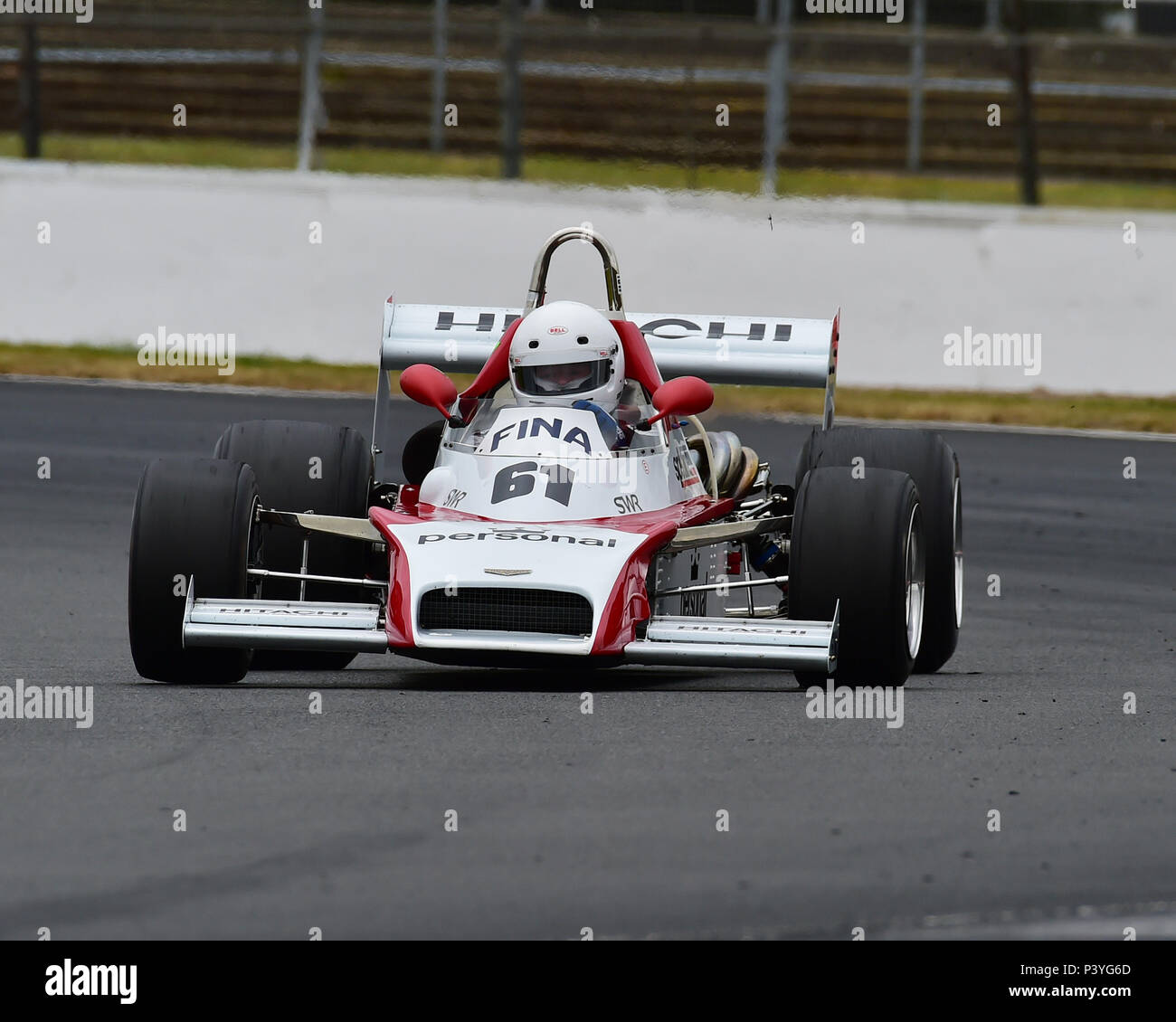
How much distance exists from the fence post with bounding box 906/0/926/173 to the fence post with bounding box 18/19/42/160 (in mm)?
8369

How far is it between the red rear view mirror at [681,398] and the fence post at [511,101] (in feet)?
39.3

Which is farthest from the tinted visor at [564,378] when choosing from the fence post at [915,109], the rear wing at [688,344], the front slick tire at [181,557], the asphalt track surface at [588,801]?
the fence post at [915,109]

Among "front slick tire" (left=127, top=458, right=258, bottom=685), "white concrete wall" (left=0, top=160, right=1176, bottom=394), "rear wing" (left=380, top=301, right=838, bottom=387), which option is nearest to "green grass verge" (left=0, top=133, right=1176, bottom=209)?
"white concrete wall" (left=0, top=160, right=1176, bottom=394)

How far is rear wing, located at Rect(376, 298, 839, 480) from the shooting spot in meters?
10.6

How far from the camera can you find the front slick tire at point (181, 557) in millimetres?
8617

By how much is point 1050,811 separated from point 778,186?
47.6ft

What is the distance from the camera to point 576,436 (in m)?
9.45

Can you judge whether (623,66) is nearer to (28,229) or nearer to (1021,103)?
(1021,103)

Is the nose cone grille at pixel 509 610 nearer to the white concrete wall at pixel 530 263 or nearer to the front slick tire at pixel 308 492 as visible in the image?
the front slick tire at pixel 308 492

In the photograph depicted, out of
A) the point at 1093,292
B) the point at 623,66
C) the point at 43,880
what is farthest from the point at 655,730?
the point at 623,66

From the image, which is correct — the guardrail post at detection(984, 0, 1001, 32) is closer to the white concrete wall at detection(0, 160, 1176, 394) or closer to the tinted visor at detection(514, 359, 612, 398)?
the white concrete wall at detection(0, 160, 1176, 394)

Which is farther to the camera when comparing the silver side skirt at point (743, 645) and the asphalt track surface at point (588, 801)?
the silver side skirt at point (743, 645)
